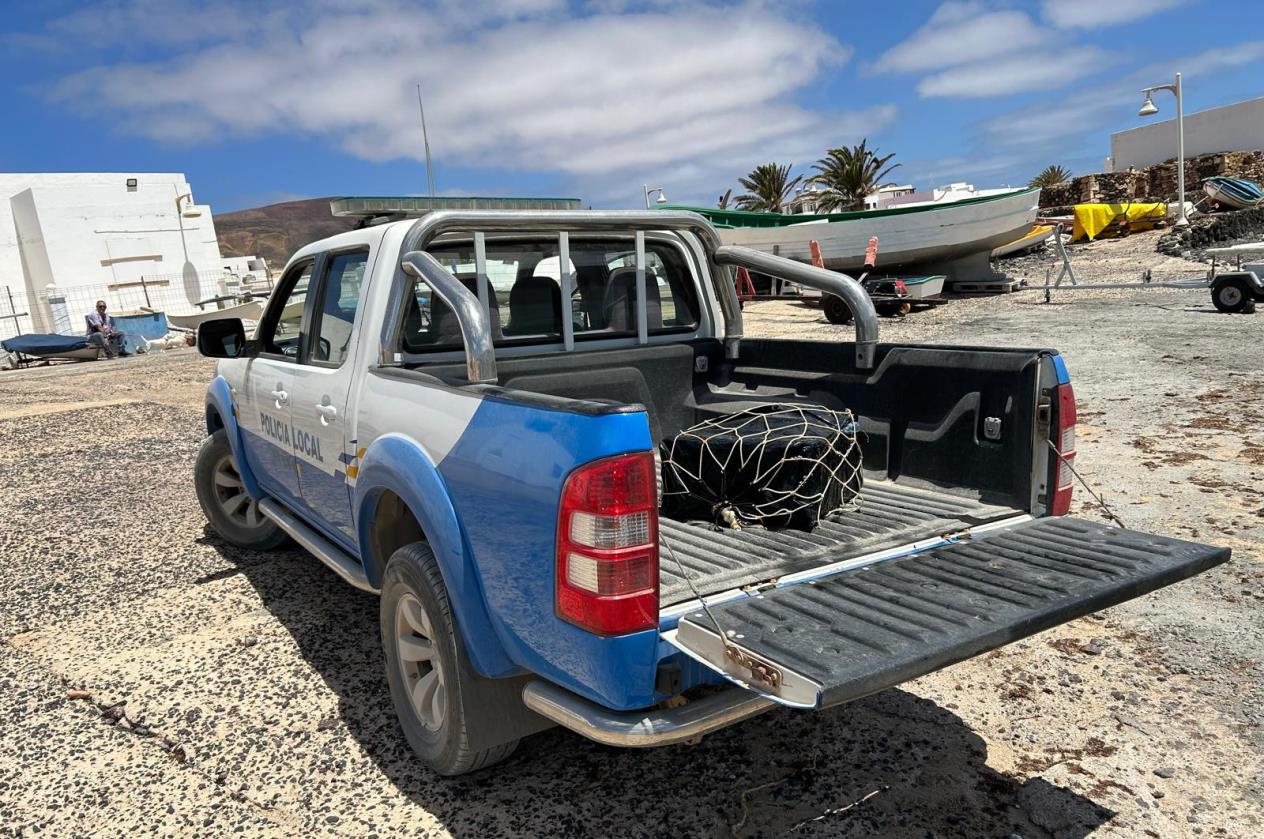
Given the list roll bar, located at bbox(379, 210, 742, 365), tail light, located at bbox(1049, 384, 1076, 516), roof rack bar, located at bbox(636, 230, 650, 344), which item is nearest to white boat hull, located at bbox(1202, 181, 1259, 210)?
roll bar, located at bbox(379, 210, 742, 365)

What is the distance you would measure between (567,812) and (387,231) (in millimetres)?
2390

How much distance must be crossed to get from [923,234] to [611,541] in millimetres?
25817

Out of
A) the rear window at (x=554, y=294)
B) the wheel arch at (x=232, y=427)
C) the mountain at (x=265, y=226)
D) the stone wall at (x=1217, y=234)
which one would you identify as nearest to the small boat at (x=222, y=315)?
the wheel arch at (x=232, y=427)

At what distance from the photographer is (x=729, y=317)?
4.75 meters

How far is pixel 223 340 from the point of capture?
17.0ft

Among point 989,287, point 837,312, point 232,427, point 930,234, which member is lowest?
point 989,287

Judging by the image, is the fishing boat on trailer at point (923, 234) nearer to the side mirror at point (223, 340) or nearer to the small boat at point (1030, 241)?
the small boat at point (1030, 241)

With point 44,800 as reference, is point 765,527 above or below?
above

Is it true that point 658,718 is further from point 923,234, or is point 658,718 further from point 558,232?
point 923,234

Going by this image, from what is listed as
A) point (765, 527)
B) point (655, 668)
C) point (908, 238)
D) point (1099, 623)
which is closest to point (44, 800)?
point (655, 668)

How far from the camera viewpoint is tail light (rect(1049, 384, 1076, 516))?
313 cm

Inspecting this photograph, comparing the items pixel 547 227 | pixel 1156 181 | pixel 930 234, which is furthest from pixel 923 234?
pixel 1156 181

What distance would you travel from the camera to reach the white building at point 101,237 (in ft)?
121

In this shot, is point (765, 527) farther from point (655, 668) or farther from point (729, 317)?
point (729, 317)
